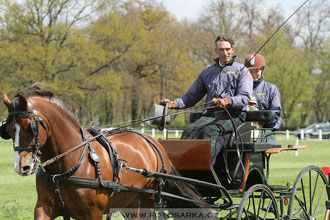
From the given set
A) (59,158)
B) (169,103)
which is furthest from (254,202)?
(59,158)

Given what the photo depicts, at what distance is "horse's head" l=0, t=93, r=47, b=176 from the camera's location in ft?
14.3

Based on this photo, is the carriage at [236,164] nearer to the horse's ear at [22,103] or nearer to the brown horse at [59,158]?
the brown horse at [59,158]

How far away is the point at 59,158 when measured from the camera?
4.75 metres

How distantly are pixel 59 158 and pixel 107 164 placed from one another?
19.6 inches

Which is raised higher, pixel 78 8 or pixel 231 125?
pixel 78 8

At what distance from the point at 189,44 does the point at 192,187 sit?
39.7m

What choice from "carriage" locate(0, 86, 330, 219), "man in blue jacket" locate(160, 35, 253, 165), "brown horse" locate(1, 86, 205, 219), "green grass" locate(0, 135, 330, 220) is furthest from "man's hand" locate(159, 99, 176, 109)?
"green grass" locate(0, 135, 330, 220)

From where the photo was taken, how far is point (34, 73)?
3403cm

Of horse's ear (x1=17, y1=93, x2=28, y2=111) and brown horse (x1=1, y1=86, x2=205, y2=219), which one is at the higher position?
horse's ear (x1=17, y1=93, x2=28, y2=111)

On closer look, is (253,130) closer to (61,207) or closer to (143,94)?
(61,207)

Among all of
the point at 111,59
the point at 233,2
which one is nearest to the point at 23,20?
the point at 111,59

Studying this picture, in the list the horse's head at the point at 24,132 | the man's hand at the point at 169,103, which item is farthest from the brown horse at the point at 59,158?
the man's hand at the point at 169,103

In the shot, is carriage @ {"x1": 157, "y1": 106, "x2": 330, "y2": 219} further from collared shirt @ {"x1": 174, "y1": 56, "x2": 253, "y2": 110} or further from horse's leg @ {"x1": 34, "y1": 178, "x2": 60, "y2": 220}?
horse's leg @ {"x1": 34, "y1": 178, "x2": 60, "y2": 220}

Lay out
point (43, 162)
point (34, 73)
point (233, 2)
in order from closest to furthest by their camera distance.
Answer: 1. point (43, 162)
2. point (34, 73)
3. point (233, 2)
